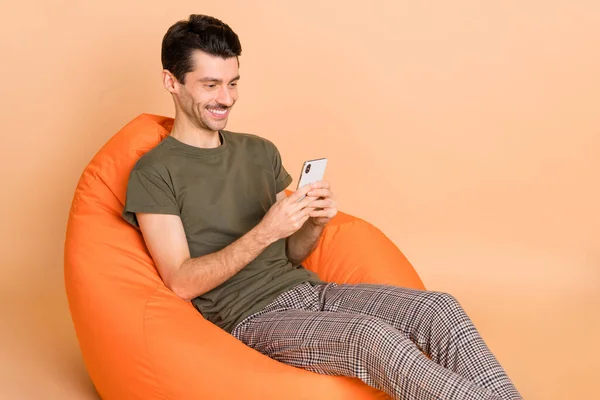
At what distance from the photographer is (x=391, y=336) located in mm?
2111

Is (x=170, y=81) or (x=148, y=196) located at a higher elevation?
(x=170, y=81)

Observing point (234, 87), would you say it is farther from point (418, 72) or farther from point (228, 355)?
point (418, 72)

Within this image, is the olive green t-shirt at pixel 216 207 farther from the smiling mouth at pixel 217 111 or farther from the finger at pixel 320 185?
the finger at pixel 320 185

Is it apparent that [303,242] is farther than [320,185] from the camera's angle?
Yes

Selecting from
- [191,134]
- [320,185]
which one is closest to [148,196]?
[191,134]

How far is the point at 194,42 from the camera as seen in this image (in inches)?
97.4

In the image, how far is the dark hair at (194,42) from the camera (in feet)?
8.12

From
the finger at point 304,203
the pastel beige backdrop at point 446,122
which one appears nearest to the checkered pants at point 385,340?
the finger at point 304,203

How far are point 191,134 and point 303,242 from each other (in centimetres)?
50

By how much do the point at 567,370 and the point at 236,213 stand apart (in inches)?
56.3

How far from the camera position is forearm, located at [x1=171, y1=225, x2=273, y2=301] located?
232 centimetres

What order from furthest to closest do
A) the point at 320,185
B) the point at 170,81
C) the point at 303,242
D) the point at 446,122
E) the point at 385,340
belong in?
the point at 446,122
the point at 303,242
the point at 170,81
the point at 320,185
the point at 385,340

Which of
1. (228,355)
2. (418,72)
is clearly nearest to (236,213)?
(228,355)

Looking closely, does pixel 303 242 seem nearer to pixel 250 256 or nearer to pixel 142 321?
pixel 250 256
